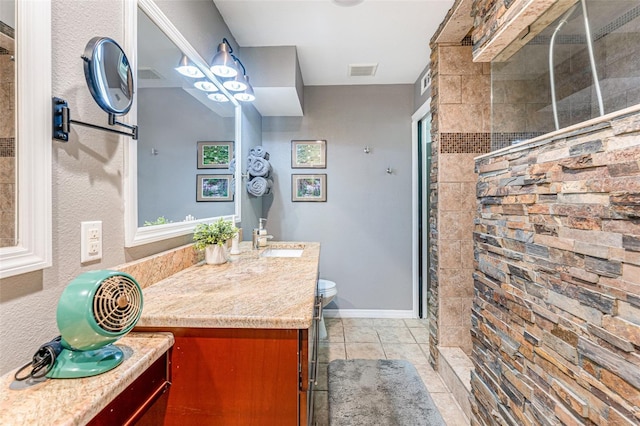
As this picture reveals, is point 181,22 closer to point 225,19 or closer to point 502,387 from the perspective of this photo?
point 225,19

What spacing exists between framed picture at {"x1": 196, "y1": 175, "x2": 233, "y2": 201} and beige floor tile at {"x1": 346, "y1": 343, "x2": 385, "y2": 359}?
1.67 meters

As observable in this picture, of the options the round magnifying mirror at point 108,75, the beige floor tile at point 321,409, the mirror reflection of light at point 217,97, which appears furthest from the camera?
the mirror reflection of light at point 217,97

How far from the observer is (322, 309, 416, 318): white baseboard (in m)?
3.30

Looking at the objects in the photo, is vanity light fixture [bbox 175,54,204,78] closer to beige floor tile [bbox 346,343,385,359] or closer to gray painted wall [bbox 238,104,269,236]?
gray painted wall [bbox 238,104,269,236]

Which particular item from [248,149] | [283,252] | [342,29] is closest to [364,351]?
[283,252]

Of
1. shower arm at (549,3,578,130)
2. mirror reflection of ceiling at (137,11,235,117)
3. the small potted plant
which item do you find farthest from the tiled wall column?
mirror reflection of ceiling at (137,11,235,117)

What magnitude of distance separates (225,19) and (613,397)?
2862 mm

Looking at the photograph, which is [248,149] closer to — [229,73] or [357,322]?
[229,73]

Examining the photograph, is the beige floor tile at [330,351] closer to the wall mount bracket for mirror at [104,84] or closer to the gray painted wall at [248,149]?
the gray painted wall at [248,149]

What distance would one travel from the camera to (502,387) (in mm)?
1303

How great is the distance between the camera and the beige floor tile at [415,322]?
3116 millimetres

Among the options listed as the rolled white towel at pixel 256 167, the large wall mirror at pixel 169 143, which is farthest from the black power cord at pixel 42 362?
the rolled white towel at pixel 256 167

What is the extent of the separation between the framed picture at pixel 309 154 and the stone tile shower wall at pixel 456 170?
1.38 meters

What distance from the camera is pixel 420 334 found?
2906 mm
